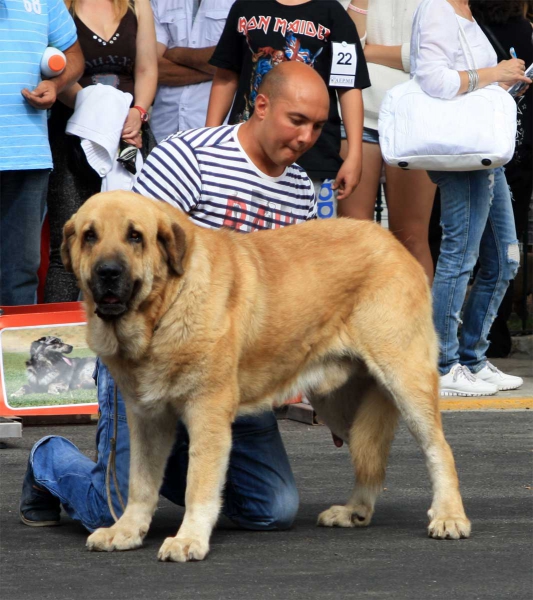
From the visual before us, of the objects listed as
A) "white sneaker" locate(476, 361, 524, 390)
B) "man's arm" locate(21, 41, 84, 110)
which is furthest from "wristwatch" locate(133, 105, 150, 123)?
"white sneaker" locate(476, 361, 524, 390)

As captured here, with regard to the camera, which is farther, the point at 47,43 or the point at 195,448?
the point at 47,43

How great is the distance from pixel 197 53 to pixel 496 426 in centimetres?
292

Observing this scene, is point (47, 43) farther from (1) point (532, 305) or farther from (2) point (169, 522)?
(1) point (532, 305)

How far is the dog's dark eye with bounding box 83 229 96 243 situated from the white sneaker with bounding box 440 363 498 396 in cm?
373

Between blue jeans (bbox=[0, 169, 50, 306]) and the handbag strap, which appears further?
the handbag strap

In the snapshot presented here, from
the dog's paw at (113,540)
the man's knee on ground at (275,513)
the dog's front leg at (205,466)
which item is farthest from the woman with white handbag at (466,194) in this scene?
the dog's paw at (113,540)

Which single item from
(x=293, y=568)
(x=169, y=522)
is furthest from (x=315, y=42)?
(x=293, y=568)

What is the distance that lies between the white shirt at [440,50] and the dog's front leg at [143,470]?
117 inches

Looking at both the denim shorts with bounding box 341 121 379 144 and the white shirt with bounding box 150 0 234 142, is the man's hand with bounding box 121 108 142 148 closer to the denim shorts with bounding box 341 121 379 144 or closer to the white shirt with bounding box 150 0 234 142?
the white shirt with bounding box 150 0 234 142

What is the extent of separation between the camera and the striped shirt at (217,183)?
15.6 ft

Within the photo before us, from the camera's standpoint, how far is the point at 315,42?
263 inches

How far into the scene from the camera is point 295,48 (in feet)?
21.9

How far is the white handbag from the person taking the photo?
6.54m

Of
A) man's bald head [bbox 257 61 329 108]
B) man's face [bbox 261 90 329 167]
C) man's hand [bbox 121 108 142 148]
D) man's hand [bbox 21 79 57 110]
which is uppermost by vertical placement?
man's bald head [bbox 257 61 329 108]
